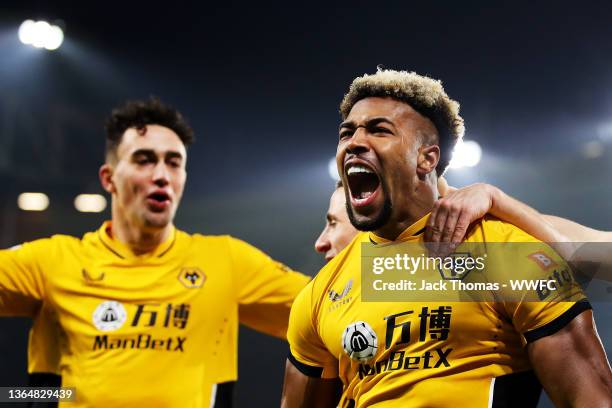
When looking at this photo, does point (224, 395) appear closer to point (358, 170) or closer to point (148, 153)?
point (148, 153)

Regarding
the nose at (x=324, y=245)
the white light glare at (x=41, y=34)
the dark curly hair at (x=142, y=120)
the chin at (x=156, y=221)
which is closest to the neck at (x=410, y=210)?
the nose at (x=324, y=245)

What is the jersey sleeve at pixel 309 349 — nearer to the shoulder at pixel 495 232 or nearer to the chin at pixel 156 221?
the shoulder at pixel 495 232

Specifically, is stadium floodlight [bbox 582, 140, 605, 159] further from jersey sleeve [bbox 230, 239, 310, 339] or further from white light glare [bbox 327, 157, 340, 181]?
jersey sleeve [bbox 230, 239, 310, 339]

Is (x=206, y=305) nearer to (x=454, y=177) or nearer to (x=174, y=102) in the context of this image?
(x=454, y=177)

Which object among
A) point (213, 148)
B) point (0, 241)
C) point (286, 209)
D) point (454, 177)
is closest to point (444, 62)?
point (454, 177)

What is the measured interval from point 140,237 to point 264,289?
634mm

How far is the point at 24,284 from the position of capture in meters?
2.92

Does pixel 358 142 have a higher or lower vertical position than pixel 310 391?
higher

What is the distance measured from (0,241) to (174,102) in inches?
71.8

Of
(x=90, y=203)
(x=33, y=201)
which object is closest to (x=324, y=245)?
(x=90, y=203)

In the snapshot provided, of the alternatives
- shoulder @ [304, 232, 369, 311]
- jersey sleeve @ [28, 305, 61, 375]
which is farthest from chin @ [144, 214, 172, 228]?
shoulder @ [304, 232, 369, 311]

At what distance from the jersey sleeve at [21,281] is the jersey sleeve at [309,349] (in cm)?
148

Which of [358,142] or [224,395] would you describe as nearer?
[358,142]

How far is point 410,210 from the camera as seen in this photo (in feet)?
6.36
